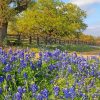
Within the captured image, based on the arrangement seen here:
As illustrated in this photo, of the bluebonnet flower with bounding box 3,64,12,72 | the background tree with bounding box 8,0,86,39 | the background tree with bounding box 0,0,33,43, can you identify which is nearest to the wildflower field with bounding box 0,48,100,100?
the bluebonnet flower with bounding box 3,64,12,72

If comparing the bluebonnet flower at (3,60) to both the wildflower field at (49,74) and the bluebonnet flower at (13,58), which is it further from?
the bluebonnet flower at (13,58)

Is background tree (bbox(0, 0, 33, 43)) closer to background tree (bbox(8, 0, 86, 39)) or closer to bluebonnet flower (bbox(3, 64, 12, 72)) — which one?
background tree (bbox(8, 0, 86, 39))

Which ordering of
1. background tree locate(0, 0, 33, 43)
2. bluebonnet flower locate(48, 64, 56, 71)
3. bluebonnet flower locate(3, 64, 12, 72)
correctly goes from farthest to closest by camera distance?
background tree locate(0, 0, 33, 43)
bluebonnet flower locate(48, 64, 56, 71)
bluebonnet flower locate(3, 64, 12, 72)

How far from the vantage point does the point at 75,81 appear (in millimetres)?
7812

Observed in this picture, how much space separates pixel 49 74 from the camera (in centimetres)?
884

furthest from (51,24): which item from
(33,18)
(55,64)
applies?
(55,64)

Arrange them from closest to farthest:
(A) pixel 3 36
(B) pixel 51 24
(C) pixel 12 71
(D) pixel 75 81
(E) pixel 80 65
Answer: (D) pixel 75 81 < (C) pixel 12 71 < (E) pixel 80 65 < (A) pixel 3 36 < (B) pixel 51 24

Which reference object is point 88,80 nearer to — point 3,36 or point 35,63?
point 35,63

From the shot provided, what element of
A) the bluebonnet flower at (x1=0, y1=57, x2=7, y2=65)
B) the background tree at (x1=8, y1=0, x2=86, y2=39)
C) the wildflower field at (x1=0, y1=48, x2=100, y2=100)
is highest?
the background tree at (x1=8, y1=0, x2=86, y2=39)


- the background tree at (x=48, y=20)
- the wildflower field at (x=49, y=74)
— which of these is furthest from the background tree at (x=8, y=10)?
the wildflower field at (x=49, y=74)

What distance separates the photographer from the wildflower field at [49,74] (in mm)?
7373

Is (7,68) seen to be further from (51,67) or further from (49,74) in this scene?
(51,67)

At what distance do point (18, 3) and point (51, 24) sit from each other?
17.8 meters

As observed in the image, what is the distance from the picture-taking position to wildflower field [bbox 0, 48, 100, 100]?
7.37 m
